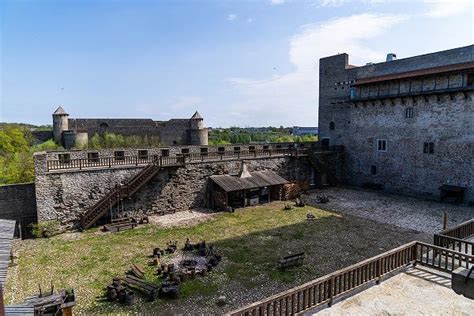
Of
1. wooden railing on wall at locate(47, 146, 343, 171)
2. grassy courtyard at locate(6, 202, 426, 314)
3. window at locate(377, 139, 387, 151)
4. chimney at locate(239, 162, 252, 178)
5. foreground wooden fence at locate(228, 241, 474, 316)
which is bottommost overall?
grassy courtyard at locate(6, 202, 426, 314)

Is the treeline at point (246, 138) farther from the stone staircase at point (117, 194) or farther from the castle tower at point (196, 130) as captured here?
the stone staircase at point (117, 194)

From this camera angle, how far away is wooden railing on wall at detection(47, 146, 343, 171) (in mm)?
17891

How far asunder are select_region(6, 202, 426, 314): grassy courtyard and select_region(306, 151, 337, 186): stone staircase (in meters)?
8.10

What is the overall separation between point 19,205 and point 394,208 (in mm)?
22769

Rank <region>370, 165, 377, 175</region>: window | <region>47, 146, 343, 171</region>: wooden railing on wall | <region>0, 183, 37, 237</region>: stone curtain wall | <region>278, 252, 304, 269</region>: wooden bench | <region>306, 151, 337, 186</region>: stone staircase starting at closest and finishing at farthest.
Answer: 1. <region>278, 252, 304, 269</region>: wooden bench
2. <region>0, 183, 37, 237</region>: stone curtain wall
3. <region>47, 146, 343, 171</region>: wooden railing on wall
4. <region>306, 151, 337, 186</region>: stone staircase
5. <region>370, 165, 377, 175</region>: window

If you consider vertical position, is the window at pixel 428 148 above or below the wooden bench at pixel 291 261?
above

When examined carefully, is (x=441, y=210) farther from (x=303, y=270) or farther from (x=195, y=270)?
(x=195, y=270)

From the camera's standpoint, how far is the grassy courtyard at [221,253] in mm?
10031

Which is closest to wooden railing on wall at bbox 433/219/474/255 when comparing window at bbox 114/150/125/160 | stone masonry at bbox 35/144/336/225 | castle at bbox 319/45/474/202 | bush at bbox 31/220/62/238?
castle at bbox 319/45/474/202

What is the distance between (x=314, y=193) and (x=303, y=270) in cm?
1462

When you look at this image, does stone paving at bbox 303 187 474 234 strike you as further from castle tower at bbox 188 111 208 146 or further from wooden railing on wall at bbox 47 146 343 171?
castle tower at bbox 188 111 208 146

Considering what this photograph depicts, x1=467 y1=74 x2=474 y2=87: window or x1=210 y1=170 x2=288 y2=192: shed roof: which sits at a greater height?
x1=467 y1=74 x2=474 y2=87: window

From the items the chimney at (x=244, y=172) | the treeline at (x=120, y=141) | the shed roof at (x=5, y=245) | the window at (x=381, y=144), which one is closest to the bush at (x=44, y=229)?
the shed roof at (x=5, y=245)

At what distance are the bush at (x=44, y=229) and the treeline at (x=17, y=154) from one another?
524 centimetres
